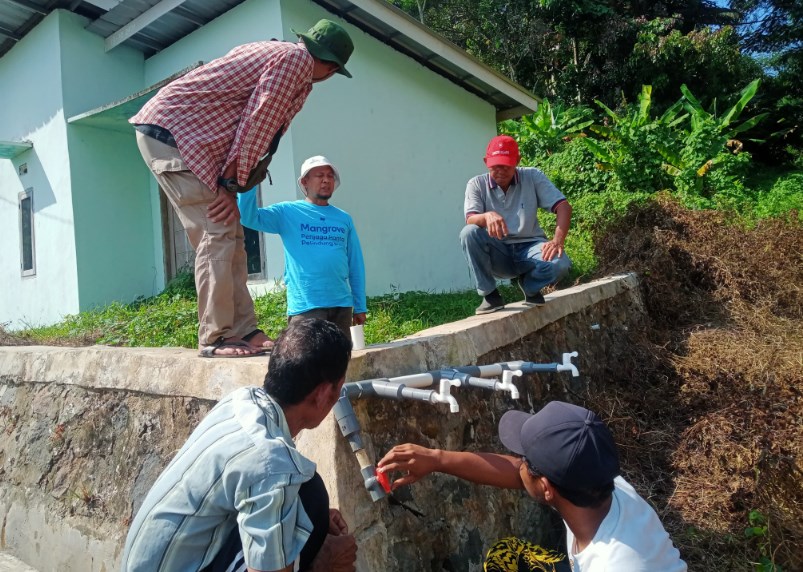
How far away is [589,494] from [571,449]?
13 centimetres

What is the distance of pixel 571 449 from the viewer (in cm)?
163

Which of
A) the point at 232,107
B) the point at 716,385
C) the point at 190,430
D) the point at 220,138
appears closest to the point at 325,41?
the point at 232,107

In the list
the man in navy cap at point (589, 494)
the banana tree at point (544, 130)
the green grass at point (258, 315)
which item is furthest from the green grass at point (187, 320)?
the banana tree at point (544, 130)

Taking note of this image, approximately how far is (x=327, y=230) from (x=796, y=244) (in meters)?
4.56

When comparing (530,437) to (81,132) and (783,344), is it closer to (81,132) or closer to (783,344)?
(783,344)

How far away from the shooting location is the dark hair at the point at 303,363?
1.59 metres

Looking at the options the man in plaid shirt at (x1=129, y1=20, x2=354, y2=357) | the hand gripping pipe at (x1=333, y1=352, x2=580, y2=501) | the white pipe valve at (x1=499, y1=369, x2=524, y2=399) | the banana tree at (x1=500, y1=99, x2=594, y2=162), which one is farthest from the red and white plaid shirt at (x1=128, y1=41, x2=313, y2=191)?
the banana tree at (x1=500, y1=99, x2=594, y2=162)

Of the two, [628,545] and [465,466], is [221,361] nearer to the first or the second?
[465,466]

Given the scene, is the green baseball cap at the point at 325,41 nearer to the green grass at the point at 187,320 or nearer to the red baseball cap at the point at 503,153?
the red baseball cap at the point at 503,153

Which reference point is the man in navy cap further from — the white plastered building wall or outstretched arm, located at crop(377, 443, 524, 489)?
the white plastered building wall

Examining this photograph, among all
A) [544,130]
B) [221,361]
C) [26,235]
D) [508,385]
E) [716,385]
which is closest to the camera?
[508,385]

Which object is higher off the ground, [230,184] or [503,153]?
[503,153]

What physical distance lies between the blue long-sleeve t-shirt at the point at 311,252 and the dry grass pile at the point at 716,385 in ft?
6.14

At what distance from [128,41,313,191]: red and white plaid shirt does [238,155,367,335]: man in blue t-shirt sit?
524 millimetres
